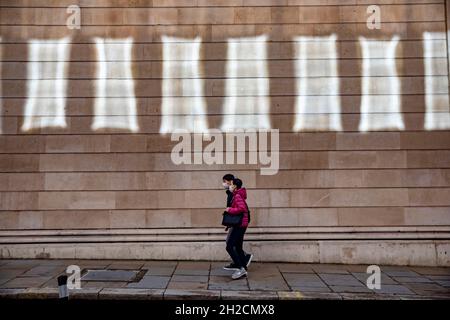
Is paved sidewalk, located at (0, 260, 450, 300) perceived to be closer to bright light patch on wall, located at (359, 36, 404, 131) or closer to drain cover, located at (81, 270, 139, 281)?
drain cover, located at (81, 270, 139, 281)

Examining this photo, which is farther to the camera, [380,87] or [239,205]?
[380,87]

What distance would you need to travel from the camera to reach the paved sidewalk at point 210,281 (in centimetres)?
685

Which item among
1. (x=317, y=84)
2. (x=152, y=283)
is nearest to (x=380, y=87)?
(x=317, y=84)

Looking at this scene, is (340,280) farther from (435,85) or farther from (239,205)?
(435,85)

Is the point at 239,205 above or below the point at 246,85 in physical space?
below

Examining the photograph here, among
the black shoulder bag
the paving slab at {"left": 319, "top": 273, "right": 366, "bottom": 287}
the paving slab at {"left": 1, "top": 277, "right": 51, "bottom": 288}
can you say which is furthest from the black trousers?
the paving slab at {"left": 1, "top": 277, "right": 51, "bottom": 288}

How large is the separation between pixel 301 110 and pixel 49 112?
6.00 meters

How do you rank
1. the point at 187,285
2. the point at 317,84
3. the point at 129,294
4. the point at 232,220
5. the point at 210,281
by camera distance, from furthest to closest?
the point at 317,84, the point at 232,220, the point at 210,281, the point at 187,285, the point at 129,294

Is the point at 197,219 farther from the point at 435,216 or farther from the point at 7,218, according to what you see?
the point at 435,216

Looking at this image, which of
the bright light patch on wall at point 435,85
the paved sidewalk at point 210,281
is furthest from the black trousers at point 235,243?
the bright light patch on wall at point 435,85

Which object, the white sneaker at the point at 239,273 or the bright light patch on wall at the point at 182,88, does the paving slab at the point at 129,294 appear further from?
the bright light patch on wall at the point at 182,88

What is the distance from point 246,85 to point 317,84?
1701mm

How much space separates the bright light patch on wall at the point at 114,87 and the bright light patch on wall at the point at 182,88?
796 millimetres

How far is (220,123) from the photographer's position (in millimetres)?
9898
